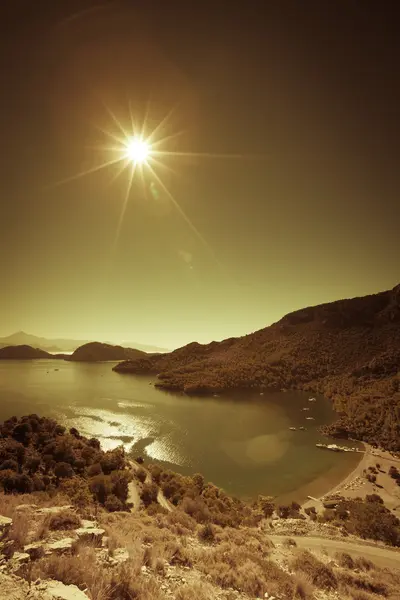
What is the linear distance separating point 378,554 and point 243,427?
39.8 m

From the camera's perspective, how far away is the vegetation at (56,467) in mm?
20547

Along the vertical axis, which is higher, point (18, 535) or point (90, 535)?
point (18, 535)

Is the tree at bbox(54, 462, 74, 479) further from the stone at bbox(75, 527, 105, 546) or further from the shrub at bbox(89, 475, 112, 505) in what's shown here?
the stone at bbox(75, 527, 105, 546)

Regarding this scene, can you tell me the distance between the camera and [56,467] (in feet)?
81.1

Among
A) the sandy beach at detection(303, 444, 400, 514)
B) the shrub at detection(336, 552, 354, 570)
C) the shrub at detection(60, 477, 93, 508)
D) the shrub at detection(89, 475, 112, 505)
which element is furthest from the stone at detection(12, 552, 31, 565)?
the sandy beach at detection(303, 444, 400, 514)

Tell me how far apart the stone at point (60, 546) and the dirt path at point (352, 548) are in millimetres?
14242

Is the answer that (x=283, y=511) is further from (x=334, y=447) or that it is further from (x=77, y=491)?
(x=334, y=447)

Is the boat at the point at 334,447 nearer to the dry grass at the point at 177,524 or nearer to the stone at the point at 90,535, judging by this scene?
the dry grass at the point at 177,524

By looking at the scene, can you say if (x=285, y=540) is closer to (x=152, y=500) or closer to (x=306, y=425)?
(x=152, y=500)

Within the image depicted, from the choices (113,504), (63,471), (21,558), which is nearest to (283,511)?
(113,504)

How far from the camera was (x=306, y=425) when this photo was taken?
189ft

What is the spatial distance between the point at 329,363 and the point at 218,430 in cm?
6856

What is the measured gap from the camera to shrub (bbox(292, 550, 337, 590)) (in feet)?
36.4

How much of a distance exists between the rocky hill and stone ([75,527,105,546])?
47913 mm
